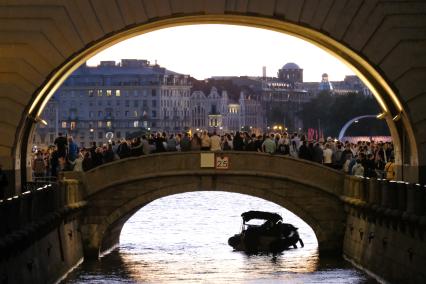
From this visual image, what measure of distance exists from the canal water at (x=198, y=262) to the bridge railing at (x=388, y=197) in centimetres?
135

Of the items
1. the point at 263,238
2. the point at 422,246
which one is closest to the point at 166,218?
the point at 263,238

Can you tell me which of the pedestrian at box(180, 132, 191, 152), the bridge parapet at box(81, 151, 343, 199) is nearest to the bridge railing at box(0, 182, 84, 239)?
the bridge parapet at box(81, 151, 343, 199)

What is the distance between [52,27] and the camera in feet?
105

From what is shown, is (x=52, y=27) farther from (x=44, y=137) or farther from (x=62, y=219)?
(x=44, y=137)

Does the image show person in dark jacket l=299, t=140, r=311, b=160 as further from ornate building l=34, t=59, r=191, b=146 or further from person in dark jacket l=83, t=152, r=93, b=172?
ornate building l=34, t=59, r=191, b=146

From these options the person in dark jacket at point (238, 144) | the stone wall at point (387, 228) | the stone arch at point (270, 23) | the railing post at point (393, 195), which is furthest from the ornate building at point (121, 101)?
the railing post at point (393, 195)

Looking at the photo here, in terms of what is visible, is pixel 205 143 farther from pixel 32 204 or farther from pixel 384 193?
pixel 32 204

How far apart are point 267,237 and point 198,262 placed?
13.6 ft

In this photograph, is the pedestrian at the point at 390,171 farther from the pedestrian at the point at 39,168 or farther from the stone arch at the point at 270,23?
the pedestrian at the point at 39,168

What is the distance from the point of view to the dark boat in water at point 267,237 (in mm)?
40156

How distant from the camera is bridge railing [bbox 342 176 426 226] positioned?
1050 inches

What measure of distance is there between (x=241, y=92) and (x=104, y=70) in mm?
15547

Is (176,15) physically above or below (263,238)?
above

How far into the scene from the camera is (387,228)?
98.6ft
